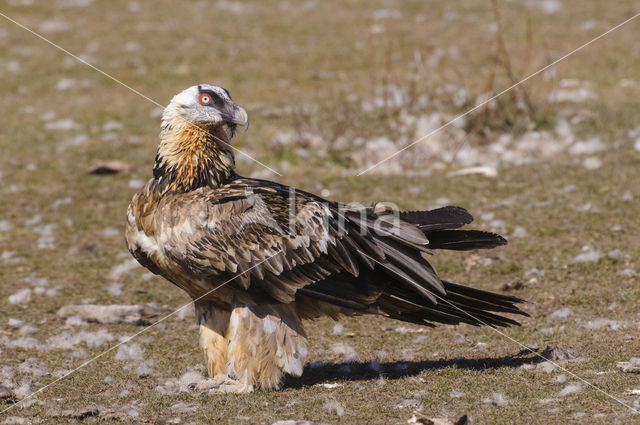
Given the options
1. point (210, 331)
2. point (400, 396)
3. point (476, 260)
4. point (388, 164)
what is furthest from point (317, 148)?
point (400, 396)

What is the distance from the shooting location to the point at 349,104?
14.6 m

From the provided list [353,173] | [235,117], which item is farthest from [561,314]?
[353,173]

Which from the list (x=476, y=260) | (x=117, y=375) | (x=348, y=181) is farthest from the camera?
(x=348, y=181)

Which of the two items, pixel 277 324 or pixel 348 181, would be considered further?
pixel 348 181

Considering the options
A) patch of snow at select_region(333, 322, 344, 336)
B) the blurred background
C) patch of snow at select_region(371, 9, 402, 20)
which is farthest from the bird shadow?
patch of snow at select_region(371, 9, 402, 20)

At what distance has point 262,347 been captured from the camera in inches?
256

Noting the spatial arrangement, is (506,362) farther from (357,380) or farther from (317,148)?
(317,148)

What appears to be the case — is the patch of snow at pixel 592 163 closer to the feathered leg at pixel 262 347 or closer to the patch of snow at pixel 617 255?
the patch of snow at pixel 617 255

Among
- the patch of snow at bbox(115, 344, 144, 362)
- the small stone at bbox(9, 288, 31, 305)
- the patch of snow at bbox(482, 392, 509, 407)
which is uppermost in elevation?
the patch of snow at bbox(482, 392, 509, 407)

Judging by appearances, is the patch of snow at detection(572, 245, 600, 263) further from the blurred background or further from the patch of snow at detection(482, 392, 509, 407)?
the patch of snow at detection(482, 392, 509, 407)

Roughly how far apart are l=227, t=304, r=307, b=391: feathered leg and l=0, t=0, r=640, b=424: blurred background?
9.1 inches

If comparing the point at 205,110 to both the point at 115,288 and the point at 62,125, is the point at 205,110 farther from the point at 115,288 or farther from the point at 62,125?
the point at 62,125

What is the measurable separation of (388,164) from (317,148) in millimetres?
1259

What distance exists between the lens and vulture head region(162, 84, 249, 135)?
697 centimetres
